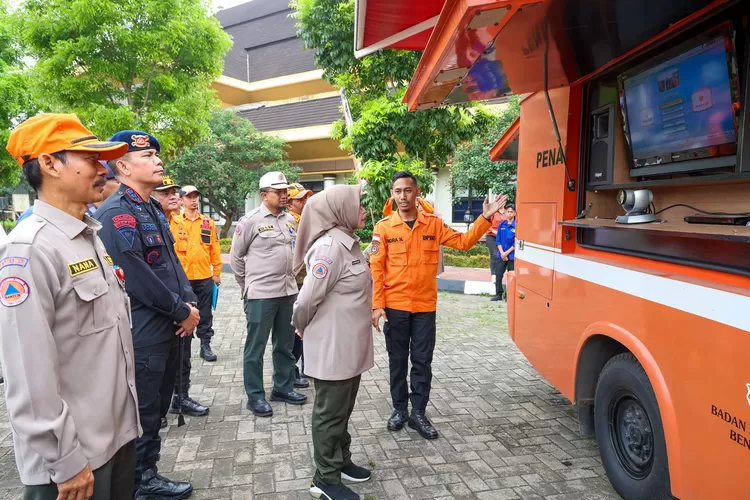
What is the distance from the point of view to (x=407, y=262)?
376 cm

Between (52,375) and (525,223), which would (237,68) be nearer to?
(525,223)

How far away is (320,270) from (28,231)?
143 cm

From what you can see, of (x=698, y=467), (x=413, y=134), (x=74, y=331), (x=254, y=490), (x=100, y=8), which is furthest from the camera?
(x=100, y=8)

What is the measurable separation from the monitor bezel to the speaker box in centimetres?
9

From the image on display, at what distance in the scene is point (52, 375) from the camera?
1487 millimetres

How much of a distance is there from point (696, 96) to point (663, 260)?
847 mm

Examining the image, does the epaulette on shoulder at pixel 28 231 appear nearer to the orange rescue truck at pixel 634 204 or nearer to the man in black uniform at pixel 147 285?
the man in black uniform at pixel 147 285

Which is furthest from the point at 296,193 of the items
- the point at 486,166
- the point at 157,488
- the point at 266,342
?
the point at 486,166

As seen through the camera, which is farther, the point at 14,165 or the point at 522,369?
the point at 14,165

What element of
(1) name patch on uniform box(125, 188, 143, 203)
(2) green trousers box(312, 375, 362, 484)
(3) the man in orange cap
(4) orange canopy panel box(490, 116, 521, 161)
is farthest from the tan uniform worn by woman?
(4) orange canopy panel box(490, 116, 521, 161)

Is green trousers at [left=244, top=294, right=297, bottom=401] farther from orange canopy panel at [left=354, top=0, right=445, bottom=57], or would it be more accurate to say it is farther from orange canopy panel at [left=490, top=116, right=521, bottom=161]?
orange canopy panel at [left=490, top=116, right=521, bottom=161]

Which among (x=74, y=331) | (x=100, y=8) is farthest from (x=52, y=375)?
(x=100, y=8)

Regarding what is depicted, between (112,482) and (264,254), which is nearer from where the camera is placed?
(112,482)

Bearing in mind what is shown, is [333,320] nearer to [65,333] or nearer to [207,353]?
[65,333]
